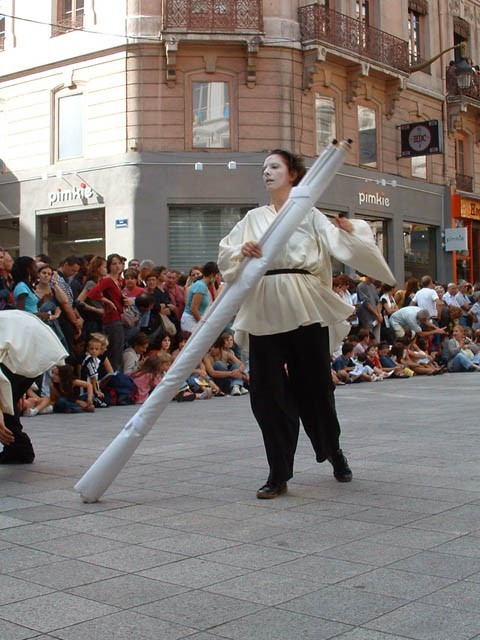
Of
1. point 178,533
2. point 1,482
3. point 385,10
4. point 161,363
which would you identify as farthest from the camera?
point 385,10

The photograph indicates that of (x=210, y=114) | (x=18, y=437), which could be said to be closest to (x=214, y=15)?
(x=210, y=114)

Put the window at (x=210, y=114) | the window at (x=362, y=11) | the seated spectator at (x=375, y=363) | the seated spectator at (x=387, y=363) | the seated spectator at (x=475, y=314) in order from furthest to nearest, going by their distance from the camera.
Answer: the window at (x=362, y=11) < the window at (x=210, y=114) < the seated spectator at (x=475, y=314) < the seated spectator at (x=387, y=363) < the seated spectator at (x=375, y=363)

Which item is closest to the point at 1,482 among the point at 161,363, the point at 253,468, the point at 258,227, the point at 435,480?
the point at 253,468

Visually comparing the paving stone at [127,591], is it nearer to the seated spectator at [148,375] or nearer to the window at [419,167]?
the seated spectator at [148,375]

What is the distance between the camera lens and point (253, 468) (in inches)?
248

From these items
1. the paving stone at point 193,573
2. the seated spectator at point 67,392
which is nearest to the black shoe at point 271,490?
the paving stone at point 193,573

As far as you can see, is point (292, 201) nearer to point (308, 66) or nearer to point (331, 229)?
point (331, 229)

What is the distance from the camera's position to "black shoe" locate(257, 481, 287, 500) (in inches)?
205

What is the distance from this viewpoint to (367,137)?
26938 millimetres

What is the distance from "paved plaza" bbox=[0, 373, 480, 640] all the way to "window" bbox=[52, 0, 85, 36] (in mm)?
19299

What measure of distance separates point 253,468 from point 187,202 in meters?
17.5

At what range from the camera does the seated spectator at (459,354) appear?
61.0 feet

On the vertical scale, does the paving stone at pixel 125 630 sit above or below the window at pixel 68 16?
below

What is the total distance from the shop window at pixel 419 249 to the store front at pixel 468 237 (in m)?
0.92
